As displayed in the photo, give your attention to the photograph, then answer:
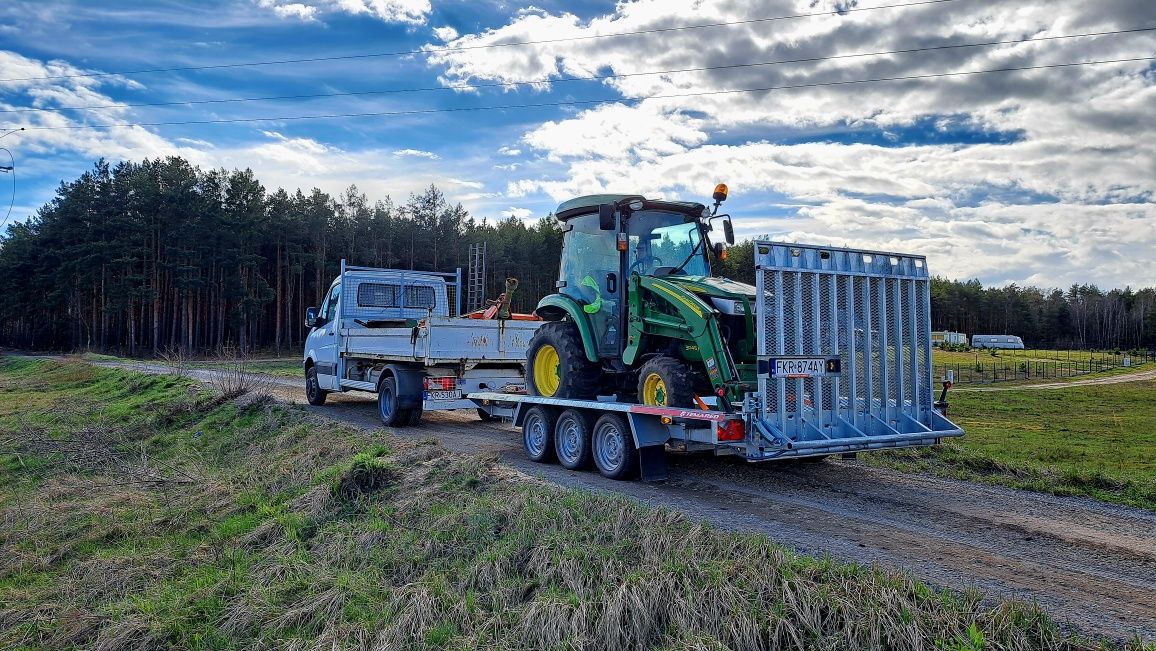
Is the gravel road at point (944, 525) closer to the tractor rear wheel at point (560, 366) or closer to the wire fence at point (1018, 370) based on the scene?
the tractor rear wheel at point (560, 366)

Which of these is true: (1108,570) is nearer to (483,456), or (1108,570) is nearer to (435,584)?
(435,584)

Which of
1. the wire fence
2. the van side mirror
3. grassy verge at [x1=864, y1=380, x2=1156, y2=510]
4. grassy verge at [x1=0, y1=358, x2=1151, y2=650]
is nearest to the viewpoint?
grassy verge at [x1=0, y1=358, x2=1151, y2=650]

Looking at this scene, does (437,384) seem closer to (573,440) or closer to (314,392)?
(573,440)

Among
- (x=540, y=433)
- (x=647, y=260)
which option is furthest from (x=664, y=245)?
(x=540, y=433)

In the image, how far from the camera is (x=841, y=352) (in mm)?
7941

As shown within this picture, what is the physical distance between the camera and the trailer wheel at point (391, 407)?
44.6 feet

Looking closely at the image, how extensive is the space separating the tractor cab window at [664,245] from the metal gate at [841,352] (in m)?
1.92

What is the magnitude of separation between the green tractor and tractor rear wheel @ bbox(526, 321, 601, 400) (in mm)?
14

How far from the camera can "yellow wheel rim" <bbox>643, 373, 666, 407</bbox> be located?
8141 mm

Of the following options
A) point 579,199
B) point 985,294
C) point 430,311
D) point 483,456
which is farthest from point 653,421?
point 985,294

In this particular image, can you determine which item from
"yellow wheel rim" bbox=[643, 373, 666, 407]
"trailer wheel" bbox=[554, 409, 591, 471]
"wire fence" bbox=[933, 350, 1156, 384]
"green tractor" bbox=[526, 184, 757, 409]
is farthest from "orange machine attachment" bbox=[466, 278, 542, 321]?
"wire fence" bbox=[933, 350, 1156, 384]

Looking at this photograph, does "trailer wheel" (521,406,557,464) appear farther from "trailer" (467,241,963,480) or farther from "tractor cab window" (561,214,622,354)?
"tractor cab window" (561,214,622,354)

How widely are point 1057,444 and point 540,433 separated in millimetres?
12616

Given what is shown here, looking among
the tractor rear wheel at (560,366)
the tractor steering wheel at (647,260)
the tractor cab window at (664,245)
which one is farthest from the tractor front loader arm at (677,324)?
the tractor rear wheel at (560,366)
